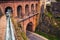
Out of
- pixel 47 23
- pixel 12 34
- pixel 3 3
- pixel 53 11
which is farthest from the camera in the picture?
pixel 53 11

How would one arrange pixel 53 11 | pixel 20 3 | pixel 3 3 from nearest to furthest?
1. pixel 3 3
2. pixel 20 3
3. pixel 53 11

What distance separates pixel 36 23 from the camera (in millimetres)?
23156

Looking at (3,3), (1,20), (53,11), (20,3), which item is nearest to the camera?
(1,20)

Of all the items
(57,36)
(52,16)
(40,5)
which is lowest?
(57,36)

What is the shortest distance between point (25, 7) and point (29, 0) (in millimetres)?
1011

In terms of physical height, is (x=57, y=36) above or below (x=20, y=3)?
below

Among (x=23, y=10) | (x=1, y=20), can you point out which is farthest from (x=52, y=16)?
(x=1, y=20)

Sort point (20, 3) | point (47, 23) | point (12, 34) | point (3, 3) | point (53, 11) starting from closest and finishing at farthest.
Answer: point (12, 34) < point (3, 3) < point (20, 3) < point (47, 23) < point (53, 11)

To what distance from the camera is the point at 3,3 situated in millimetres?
16031

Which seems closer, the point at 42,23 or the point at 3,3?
the point at 3,3

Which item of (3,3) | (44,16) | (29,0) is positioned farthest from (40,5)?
(3,3)

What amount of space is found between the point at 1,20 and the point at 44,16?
1347 cm

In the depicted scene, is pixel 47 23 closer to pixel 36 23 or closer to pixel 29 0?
pixel 36 23

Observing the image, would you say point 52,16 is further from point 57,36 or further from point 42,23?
point 57,36
